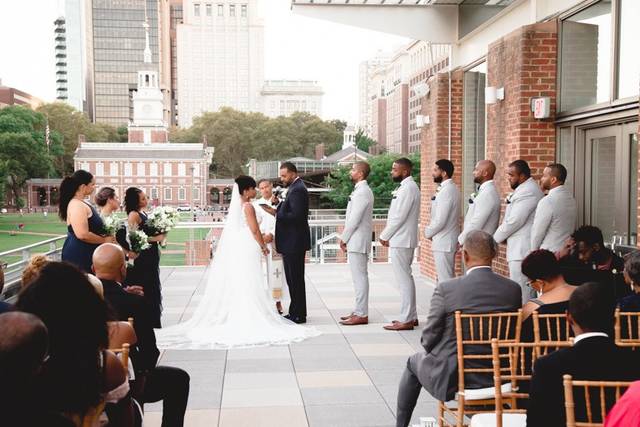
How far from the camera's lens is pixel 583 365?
274cm

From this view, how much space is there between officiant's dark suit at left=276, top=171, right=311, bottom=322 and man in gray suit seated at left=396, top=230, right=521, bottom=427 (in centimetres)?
448

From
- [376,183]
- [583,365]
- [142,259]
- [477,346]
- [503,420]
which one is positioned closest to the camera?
[583,365]

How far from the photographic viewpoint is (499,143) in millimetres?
9477

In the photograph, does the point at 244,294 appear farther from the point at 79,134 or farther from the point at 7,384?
the point at 79,134

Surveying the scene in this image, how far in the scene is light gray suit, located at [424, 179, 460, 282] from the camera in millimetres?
8094

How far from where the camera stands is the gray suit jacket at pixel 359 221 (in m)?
8.34

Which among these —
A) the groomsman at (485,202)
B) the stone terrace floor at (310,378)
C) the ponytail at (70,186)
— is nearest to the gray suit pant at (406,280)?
the stone terrace floor at (310,378)

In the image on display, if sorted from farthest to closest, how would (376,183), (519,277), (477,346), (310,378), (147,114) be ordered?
(147,114) < (376,183) < (519,277) < (310,378) < (477,346)

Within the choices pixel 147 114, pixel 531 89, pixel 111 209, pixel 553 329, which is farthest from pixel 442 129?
pixel 147 114

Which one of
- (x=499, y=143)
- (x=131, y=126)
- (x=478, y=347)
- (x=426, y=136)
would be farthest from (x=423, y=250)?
(x=131, y=126)

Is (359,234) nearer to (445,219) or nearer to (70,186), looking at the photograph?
(445,219)

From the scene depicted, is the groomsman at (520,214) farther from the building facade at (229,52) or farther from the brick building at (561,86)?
the building facade at (229,52)

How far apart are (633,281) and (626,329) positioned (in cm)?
30

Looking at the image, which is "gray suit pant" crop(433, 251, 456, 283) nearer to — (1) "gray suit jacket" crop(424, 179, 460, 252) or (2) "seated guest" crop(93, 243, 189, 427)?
(1) "gray suit jacket" crop(424, 179, 460, 252)
